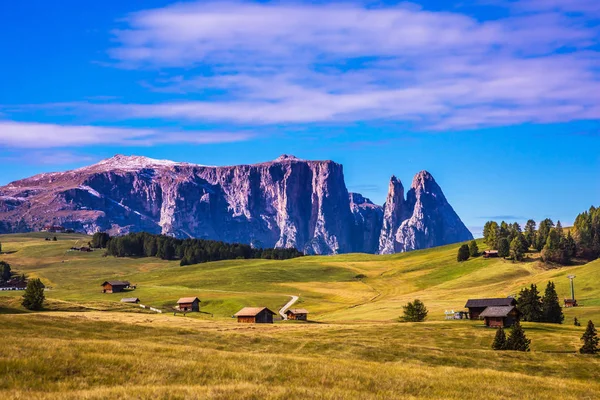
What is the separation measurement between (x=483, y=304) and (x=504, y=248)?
88.4m

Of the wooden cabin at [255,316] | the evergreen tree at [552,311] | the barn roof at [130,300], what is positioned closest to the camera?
the evergreen tree at [552,311]

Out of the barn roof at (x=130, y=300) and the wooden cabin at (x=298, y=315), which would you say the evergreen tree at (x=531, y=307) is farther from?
the barn roof at (x=130, y=300)

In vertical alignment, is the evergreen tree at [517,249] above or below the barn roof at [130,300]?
above

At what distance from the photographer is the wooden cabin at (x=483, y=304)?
11006 centimetres

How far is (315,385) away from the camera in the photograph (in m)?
27.8

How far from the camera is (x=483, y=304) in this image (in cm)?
11212

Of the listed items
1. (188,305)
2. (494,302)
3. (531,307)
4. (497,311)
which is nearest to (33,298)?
(188,305)

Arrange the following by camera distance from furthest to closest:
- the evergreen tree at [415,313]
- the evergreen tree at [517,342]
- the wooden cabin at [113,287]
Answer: the wooden cabin at [113,287], the evergreen tree at [415,313], the evergreen tree at [517,342]

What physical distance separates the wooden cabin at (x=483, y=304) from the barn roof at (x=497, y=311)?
22.0ft

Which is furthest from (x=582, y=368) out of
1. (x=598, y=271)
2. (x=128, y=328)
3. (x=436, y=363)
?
(x=598, y=271)

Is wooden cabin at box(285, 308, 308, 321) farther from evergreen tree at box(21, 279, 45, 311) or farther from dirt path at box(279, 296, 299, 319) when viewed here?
evergreen tree at box(21, 279, 45, 311)

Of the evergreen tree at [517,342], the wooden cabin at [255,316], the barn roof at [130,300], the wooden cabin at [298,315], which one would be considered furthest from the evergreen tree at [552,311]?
the barn roof at [130,300]

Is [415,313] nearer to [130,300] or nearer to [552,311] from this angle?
[552,311]

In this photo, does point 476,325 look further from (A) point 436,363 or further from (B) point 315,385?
(B) point 315,385
